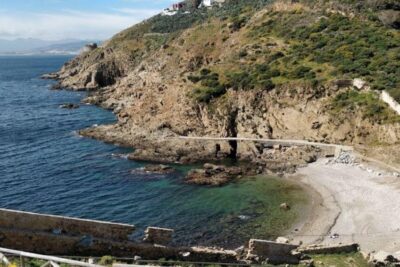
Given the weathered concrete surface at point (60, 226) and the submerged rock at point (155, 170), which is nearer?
the weathered concrete surface at point (60, 226)

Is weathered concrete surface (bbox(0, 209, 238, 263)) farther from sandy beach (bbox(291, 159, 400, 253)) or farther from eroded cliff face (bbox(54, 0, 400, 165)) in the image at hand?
eroded cliff face (bbox(54, 0, 400, 165))

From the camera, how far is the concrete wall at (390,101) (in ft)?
161

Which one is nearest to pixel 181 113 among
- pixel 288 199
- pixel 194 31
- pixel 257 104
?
pixel 257 104

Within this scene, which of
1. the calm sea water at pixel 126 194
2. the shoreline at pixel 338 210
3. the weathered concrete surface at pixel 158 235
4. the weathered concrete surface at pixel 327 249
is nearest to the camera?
the weathered concrete surface at pixel 158 235

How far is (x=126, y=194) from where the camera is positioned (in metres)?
43.5

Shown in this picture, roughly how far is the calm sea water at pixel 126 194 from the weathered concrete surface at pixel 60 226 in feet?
41.4

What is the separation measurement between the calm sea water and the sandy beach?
90.4 inches

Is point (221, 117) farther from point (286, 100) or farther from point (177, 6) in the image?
point (177, 6)

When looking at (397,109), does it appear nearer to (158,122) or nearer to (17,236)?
(158,122)

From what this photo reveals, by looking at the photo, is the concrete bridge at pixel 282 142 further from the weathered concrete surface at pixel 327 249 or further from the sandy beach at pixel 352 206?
the weathered concrete surface at pixel 327 249

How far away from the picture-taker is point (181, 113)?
63.4m

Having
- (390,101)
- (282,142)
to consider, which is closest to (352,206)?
(390,101)

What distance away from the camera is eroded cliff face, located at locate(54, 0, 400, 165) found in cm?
5328

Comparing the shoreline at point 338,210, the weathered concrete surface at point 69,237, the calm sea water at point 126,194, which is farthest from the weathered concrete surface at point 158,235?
the shoreline at point 338,210
